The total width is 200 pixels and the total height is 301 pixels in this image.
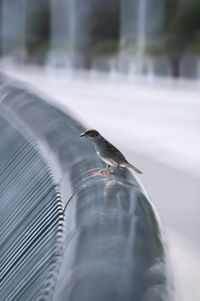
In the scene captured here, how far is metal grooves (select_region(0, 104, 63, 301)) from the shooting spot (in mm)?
1779

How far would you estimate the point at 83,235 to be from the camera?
1.46 meters

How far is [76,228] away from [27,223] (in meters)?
1.06

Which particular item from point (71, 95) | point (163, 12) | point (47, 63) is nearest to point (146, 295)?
point (71, 95)

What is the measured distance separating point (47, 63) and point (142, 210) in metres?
29.4

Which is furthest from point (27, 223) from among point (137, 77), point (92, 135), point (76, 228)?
point (137, 77)

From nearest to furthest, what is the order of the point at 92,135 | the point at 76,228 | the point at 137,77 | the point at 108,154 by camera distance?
the point at 76,228
the point at 108,154
the point at 92,135
the point at 137,77

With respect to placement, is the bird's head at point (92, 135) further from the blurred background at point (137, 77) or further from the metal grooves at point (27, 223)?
the blurred background at point (137, 77)

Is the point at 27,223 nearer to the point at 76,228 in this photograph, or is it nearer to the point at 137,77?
the point at 76,228

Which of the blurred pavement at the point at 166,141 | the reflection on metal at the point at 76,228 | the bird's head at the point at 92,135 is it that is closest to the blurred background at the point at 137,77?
the blurred pavement at the point at 166,141

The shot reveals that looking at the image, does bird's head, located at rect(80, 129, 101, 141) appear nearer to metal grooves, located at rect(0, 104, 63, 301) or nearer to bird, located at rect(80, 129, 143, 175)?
bird, located at rect(80, 129, 143, 175)

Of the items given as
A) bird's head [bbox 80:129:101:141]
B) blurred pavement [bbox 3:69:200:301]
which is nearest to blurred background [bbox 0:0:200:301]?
blurred pavement [bbox 3:69:200:301]

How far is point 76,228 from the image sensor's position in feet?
5.06

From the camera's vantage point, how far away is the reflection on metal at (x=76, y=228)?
121 cm

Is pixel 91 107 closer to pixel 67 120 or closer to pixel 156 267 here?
pixel 67 120
